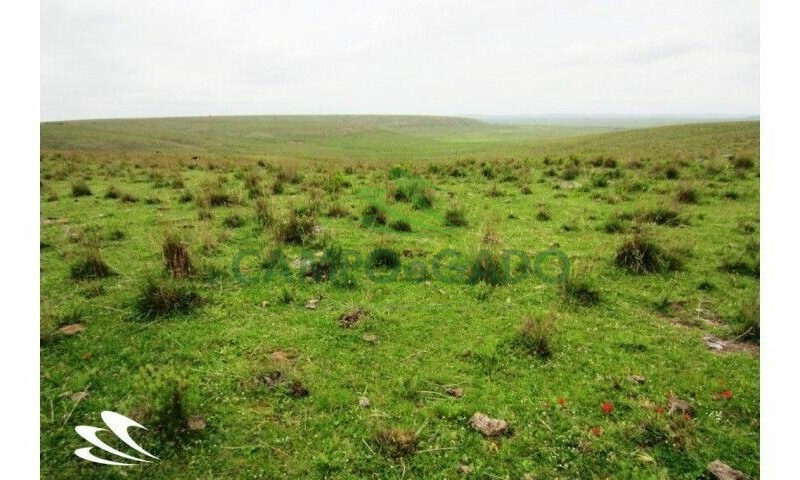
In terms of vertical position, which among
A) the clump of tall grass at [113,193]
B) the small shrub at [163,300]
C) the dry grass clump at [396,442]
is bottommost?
the dry grass clump at [396,442]

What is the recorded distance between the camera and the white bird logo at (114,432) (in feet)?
9.62

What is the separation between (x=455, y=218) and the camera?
9.11m

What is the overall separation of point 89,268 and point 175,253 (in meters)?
1.17

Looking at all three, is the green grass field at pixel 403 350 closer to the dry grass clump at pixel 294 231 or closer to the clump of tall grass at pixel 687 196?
the dry grass clump at pixel 294 231

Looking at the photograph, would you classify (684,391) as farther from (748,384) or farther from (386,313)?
(386,313)

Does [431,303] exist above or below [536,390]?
above

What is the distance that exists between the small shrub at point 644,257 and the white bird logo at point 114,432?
582 centimetres

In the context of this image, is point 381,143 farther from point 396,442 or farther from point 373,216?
point 396,442

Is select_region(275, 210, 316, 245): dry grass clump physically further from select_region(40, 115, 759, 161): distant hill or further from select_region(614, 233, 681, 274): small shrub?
select_region(40, 115, 759, 161): distant hill

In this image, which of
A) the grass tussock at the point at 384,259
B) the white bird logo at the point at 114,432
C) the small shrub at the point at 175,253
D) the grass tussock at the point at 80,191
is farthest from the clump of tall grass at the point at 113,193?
the white bird logo at the point at 114,432

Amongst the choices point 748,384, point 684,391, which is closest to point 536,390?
point 684,391

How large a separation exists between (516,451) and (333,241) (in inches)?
194

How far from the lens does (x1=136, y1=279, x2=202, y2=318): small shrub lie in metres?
4.84
